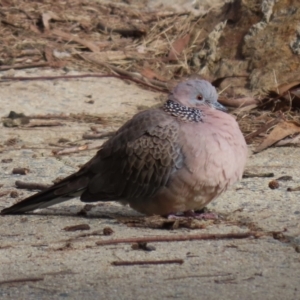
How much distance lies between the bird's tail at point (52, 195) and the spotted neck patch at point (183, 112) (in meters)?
0.67

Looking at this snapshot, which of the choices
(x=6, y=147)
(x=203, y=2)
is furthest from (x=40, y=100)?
(x=203, y=2)

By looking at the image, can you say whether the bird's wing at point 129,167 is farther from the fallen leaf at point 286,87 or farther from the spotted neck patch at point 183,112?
the fallen leaf at point 286,87

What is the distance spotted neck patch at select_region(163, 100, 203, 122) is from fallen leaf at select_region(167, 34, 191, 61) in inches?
192

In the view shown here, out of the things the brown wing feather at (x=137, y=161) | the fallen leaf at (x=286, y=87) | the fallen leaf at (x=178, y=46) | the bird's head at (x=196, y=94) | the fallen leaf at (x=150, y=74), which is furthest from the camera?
the fallen leaf at (x=178, y=46)

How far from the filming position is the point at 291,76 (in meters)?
9.33

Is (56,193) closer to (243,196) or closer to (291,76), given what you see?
(243,196)

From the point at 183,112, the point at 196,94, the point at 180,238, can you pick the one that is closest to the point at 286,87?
the point at 196,94

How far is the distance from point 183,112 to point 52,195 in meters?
0.94

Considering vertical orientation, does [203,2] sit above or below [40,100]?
above

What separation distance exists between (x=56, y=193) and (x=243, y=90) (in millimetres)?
4009

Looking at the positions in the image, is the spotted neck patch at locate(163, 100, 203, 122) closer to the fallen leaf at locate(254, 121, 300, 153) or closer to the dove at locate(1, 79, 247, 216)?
the dove at locate(1, 79, 247, 216)

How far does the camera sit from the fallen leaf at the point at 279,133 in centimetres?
759

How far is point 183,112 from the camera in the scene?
575cm

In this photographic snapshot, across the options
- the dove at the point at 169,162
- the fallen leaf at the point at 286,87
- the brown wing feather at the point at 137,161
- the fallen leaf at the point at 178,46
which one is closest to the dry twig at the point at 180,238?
the dove at the point at 169,162
